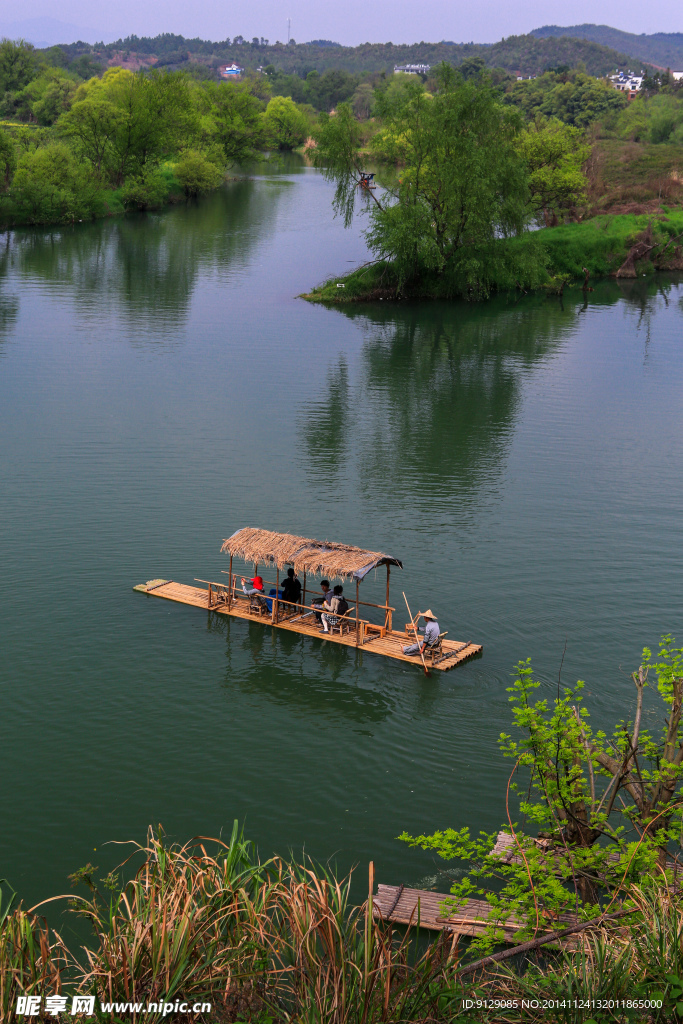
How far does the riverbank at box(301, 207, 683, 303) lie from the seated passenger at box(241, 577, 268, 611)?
153 feet

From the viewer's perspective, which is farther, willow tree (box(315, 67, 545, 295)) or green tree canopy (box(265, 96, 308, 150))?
green tree canopy (box(265, 96, 308, 150))

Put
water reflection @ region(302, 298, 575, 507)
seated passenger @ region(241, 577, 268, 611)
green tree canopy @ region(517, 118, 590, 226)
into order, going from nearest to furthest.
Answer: seated passenger @ region(241, 577, 268, 611) < water reflection @ region(302, 298, 575, 507) < green tree canopy @ region(517, 118, 590, 226)

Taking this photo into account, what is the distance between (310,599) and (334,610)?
8.17ft

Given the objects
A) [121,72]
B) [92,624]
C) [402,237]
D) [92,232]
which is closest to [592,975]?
[92,624]

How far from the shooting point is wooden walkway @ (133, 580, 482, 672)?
74.3 ft

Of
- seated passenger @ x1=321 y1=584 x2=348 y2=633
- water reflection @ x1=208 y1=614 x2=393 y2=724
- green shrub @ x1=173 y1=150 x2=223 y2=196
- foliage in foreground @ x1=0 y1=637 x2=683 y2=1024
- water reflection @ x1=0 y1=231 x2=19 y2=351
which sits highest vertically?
green shrub @ x1=173 y1=150 x2=223 y2=196

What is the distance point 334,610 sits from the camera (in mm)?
24047

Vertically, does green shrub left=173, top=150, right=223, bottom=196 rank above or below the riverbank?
above

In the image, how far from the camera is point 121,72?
424ft

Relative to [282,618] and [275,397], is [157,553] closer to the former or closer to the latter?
[282,618]

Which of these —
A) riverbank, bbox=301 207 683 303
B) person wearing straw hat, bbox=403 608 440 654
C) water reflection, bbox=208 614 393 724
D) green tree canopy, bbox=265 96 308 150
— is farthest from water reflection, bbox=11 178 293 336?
green tree canopy, bbox=265 96 308 150

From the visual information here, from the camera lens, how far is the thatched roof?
915 inches

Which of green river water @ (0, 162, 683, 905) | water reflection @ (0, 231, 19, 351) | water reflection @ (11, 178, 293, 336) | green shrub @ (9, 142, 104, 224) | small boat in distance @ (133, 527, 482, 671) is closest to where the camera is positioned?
green river water @ (0, 162, 683, 905)

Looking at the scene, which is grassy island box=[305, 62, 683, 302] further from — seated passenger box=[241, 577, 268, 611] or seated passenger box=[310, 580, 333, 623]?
seated passenger box=[310, 580, 333, 623]
